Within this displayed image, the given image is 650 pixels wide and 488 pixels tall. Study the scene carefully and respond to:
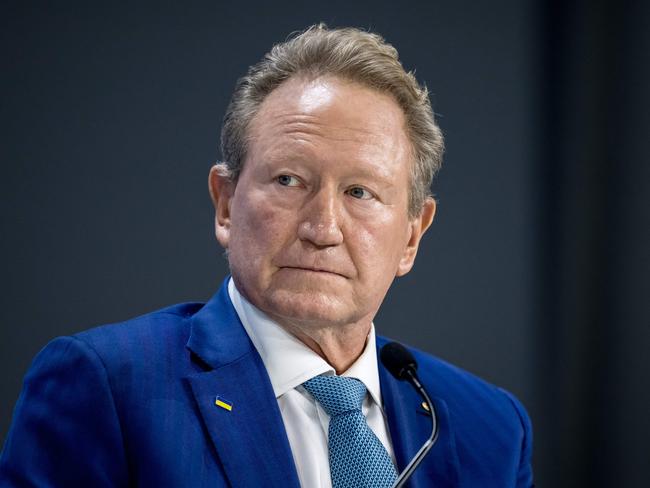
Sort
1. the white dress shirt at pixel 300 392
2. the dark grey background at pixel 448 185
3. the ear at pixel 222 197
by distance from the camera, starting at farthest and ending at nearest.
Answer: the dark grey background at pixel 448 185
the ear at pixel 222 197
the white dress shirt at pixel 300 392

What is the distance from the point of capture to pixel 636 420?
122 inches

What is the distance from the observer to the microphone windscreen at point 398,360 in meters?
1.76

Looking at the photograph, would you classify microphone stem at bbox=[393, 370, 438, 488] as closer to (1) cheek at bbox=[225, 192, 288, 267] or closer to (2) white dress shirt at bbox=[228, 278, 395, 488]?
(2) white dress shirt at bbox=[228, 278, 395, 488]

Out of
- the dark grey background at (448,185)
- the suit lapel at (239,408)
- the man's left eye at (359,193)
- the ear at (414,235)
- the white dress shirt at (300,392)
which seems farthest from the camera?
the dark grey background at (448,185)

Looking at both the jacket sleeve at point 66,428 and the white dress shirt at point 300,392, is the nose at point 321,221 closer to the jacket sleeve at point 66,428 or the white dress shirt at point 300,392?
the white dress shirt at point 300,392

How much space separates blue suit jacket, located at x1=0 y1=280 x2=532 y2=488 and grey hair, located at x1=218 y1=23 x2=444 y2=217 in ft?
1.42

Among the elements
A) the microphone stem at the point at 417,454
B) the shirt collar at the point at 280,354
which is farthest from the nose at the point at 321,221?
the microphone stem at the point at 417,454

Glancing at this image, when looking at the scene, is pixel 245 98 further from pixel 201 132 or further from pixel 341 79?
pixel 201 132

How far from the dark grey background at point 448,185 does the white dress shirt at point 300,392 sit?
0.98 meters

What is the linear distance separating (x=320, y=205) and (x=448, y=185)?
1642 millimetres

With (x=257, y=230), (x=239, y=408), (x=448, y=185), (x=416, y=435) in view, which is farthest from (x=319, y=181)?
(x=448, y=185)

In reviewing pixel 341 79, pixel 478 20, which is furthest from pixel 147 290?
pixel 478 20

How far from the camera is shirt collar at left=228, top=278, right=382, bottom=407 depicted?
1809 mm

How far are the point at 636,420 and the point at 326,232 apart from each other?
192cm
